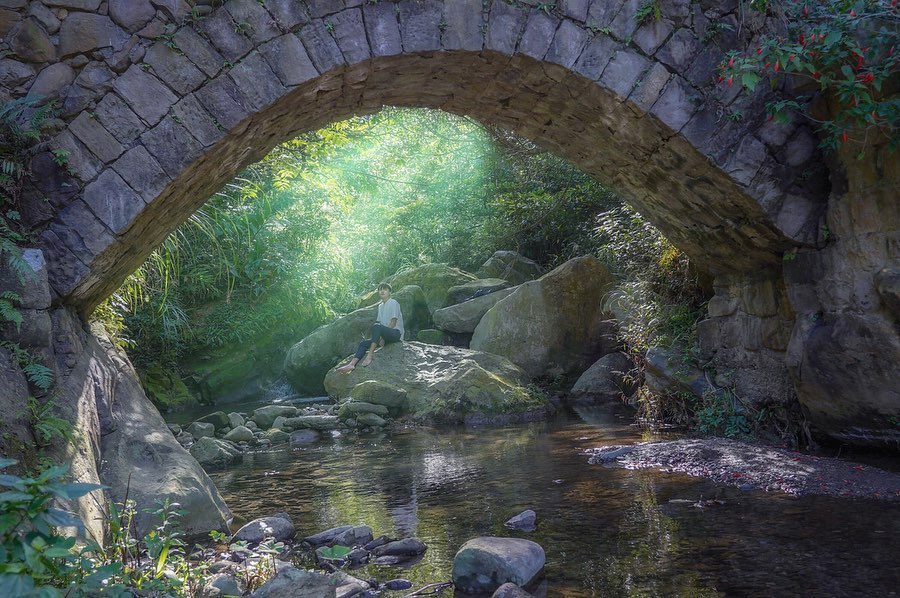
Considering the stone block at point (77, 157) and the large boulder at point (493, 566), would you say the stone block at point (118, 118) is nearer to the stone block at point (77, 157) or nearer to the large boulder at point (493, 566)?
the stone block at point (77, 157)

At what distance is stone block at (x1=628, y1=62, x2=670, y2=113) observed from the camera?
205 inches

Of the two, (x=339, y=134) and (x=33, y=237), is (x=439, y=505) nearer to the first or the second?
(x=33, y=237)

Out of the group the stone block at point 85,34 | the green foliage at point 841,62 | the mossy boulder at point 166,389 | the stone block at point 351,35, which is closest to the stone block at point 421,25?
the stone block at point 351,35

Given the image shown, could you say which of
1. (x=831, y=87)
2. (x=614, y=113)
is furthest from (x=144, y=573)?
(x=831, y=87)

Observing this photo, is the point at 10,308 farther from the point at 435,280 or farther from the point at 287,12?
the point at 435,280

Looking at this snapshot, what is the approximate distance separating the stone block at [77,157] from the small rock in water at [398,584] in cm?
291

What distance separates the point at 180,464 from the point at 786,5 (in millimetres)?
5185

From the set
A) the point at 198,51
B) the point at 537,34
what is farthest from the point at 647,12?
the point at 198,51

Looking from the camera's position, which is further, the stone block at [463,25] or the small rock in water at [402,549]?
the stone block at [463,25]

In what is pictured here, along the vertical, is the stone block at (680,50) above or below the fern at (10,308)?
above

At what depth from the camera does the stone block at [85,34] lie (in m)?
4.35

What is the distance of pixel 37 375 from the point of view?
3740 millimetres

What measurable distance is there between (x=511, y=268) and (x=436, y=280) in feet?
4.64

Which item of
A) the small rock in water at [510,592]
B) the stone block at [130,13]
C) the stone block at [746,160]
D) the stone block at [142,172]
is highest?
the stone block at [130,13]
